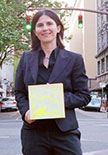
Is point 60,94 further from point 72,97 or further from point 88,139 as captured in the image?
point 88,139

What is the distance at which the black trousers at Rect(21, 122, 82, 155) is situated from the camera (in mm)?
2621

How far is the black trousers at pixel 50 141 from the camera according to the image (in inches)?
103

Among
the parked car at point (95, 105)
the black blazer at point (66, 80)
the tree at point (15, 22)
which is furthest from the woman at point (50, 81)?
the parked car at point (95, 105)

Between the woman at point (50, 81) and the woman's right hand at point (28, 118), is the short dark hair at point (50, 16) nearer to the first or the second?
the woman at point (50, 81)

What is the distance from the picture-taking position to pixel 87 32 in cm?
7156

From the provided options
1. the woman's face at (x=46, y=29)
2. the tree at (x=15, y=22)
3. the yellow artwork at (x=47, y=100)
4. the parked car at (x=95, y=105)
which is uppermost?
the tree at (x=15, y=22)

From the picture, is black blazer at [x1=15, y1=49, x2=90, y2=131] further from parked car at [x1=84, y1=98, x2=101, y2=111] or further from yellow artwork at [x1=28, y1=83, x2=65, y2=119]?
parked car at [x1=84, y1=98, x2=101, y2=111]

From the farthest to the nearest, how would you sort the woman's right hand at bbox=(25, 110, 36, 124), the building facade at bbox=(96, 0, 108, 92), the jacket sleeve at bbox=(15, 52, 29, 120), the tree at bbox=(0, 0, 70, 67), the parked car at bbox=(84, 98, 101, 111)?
the building facade at bbox=(96, 0, 108, 92)
the parked car at bbox=(84, 98, 101, 111)
the tree at bbox=(0, 0, 70, 67)
the jacket sleeve at bbox=(15, 52, 29, 120)
the woman's right hand at bbox=(25, 110, 36, 124)

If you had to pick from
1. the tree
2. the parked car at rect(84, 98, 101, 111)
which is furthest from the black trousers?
the parked car at rect(84, 98, 101, 111)

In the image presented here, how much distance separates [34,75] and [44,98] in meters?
0.20

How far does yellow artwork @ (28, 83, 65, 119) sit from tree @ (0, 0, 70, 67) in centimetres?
1843

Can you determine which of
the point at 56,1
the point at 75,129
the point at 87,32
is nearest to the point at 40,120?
the point at 75,129

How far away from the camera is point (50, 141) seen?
103 inches

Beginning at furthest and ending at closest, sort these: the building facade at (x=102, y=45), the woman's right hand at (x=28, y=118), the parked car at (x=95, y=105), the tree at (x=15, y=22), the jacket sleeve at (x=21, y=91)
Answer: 1. the building facade at (x=102, y=45)
2. the parked car at (x=95, y=105)
3. the tree at (x=15, y=22)
4. the jacket sleeve at (x=21, y=91)
5. the woman's right hand at (x=28, y=118)
